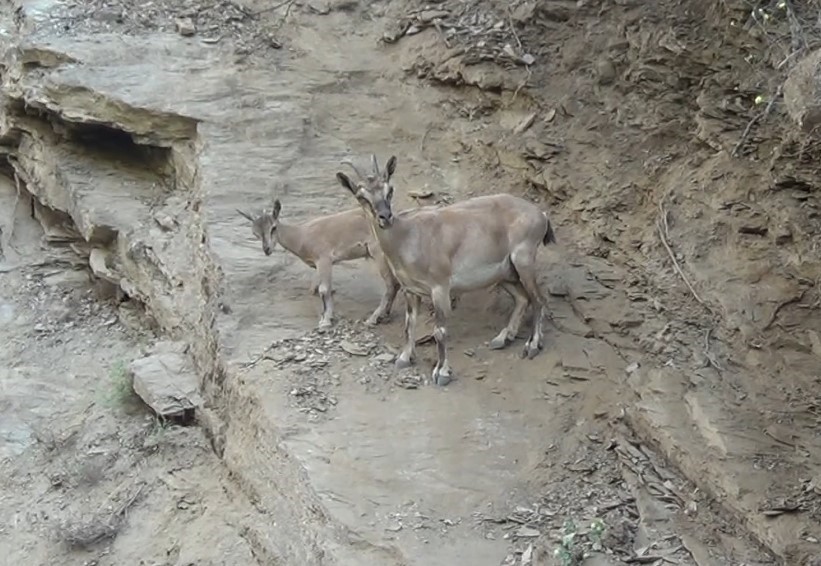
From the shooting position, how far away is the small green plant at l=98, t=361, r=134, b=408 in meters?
10.0

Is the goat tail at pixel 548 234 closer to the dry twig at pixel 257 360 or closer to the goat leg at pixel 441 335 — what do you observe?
the goat leg at pixel 441 335

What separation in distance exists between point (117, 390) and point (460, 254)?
328 cm

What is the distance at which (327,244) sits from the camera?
9.52 meters

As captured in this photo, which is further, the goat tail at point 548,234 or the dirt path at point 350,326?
the goat tail at point 548,234

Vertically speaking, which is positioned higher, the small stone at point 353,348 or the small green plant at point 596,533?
the small green plant at point 596,533

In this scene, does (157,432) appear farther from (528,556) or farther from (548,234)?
(528,556)

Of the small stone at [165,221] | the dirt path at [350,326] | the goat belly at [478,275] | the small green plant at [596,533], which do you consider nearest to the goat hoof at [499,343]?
the dirt path at [350,326]

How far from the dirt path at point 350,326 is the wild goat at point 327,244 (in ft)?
0.66

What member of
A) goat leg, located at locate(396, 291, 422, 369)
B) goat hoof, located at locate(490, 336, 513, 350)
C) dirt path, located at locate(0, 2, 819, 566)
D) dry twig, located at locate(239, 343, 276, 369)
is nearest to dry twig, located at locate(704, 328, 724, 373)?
dirt path, located at locate(0, 2, 819, 566)

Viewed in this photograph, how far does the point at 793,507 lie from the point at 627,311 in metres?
2.36

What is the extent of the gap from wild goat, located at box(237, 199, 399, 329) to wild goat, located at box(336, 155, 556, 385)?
0.47 m

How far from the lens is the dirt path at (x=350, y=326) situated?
7.51 metres

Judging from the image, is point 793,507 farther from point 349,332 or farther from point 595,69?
point 595,69

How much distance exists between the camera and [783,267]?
28.1ft
